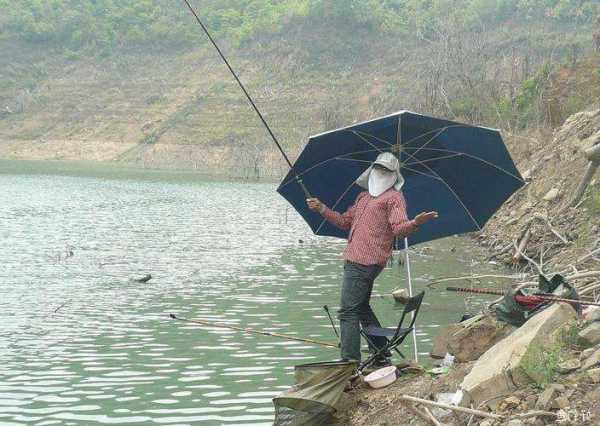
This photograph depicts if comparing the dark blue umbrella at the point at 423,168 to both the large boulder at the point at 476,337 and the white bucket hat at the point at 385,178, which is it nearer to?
the white bucket hat at the point at 385,178

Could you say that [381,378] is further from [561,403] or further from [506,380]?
[561,403]

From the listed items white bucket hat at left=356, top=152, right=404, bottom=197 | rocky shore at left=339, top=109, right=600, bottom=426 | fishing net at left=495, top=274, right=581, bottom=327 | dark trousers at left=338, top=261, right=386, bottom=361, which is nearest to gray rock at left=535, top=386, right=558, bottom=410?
rocky shore at left=339, top=109, right=600, bottom=426

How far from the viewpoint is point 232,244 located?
2328 centimetres

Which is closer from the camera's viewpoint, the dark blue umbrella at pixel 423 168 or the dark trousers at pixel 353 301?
the dark trousers at pixel 353 301

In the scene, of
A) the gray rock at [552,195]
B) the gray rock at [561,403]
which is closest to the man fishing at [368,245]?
the gray rock at [561,403]

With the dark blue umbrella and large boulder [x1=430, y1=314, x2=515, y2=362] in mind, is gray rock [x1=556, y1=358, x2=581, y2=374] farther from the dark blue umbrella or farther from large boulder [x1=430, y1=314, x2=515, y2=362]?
the dark blue umbrella

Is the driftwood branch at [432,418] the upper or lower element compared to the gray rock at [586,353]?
lower

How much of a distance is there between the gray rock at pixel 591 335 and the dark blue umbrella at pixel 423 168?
194 centimetres

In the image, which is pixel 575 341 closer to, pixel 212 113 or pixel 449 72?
pixel 449 72

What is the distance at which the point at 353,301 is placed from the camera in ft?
24.5

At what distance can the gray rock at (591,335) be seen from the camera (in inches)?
255

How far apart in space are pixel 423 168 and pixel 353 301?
5.65 feet

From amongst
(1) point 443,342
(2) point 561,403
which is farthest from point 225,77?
(2) point 561,403

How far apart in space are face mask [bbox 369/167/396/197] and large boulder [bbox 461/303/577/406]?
1.67 metres
